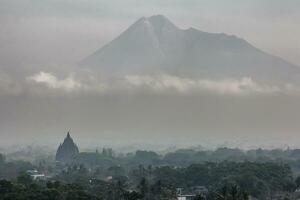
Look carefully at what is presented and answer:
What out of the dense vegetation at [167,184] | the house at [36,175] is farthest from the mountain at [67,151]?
the dense vegetation at [167,184]

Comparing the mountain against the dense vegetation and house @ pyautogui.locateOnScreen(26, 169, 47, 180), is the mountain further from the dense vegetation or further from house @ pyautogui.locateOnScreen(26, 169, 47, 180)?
the dense vegetation

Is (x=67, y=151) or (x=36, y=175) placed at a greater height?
(x=67, y=151)

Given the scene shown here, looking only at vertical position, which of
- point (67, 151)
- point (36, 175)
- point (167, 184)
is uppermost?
point (67, 151)

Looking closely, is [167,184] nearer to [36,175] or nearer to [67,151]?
[36,175]

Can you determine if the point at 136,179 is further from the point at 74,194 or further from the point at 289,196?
the point at 74,194

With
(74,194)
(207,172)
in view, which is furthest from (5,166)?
(74,194)

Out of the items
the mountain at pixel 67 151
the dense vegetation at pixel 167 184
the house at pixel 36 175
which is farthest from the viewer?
the mountain at pixel 67 151

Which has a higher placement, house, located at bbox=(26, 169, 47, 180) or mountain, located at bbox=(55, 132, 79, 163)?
mountain, located at bbox=(55, 132, 79, 163)

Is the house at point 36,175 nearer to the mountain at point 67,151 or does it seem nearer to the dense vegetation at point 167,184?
the dense vegetation at point 167,184

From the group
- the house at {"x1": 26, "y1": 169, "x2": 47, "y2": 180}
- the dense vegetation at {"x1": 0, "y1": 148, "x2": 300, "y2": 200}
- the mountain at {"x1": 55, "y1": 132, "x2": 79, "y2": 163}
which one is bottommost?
the dense vegetation at {"x1": 0, "y1": 148, "x2": 300, "y2": 200}

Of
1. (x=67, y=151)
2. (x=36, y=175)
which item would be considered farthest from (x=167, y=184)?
(x=67, y=151)

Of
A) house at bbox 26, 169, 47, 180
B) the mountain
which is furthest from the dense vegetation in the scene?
the mountain

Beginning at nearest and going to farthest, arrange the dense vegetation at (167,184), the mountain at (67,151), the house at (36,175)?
the dense vegetation at (167,184) < the house at (36,175) < the mountain at (67,151)

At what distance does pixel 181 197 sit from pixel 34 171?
191 feet
